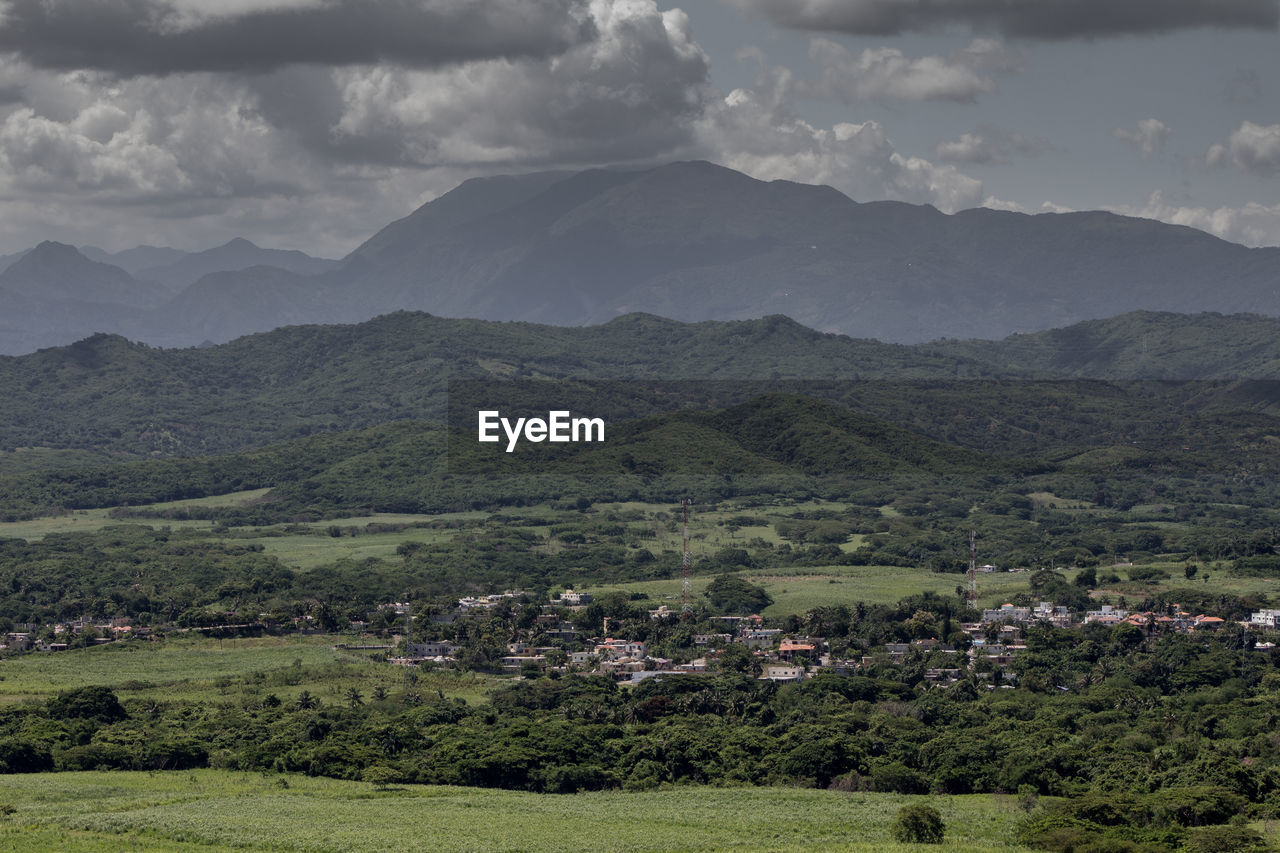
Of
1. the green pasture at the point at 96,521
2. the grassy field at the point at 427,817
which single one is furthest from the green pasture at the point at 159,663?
the green pasture at the point at 96,521

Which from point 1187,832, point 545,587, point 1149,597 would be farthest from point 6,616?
point 1187,832

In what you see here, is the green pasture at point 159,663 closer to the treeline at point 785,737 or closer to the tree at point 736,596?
the treeline at point 785,737

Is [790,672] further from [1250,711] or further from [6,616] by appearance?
[6,616]

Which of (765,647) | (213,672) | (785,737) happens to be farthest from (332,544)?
(785,737)

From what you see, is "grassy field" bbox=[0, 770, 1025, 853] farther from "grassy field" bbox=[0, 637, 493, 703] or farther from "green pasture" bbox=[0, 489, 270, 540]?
"green pasture" bbox=[0, 489, 270, 540]

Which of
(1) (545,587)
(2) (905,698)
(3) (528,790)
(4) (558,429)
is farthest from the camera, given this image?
(4) (558,429)

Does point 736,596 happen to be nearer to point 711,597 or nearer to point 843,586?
point 711,597
